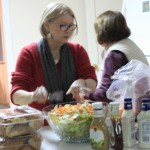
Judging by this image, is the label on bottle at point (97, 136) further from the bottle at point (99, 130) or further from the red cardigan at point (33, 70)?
the red cardigan at point (33, 70)

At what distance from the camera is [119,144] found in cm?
94

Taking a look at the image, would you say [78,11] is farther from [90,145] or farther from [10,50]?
[90,145]

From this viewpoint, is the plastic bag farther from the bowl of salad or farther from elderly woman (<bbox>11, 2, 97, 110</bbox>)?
elderly woman (<bbox>11, 2, 97, 110</bbox>)

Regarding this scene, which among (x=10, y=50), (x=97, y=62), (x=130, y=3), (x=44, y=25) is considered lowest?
(x=97, y=62)

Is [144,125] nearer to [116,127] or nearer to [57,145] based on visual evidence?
[116,127]

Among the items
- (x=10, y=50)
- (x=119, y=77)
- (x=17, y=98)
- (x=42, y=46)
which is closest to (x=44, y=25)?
(x=42, y=46)

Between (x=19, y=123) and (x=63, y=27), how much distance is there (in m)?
0.70

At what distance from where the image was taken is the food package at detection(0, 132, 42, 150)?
2.95 feet

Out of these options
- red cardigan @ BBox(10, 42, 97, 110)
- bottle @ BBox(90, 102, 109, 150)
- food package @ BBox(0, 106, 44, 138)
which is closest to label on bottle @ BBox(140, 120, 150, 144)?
bottle @ BBox(90, 102, 109, 150)

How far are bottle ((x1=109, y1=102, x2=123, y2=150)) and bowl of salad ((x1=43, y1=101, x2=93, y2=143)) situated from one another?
10 cm

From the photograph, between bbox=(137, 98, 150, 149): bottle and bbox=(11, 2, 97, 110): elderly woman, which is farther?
bbox=(11, 2, 97, 110): elderly woman

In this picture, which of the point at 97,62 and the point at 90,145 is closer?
the point at 90,145

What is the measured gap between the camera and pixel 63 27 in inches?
57.8

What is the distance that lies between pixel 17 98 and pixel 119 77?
0.58 meters
